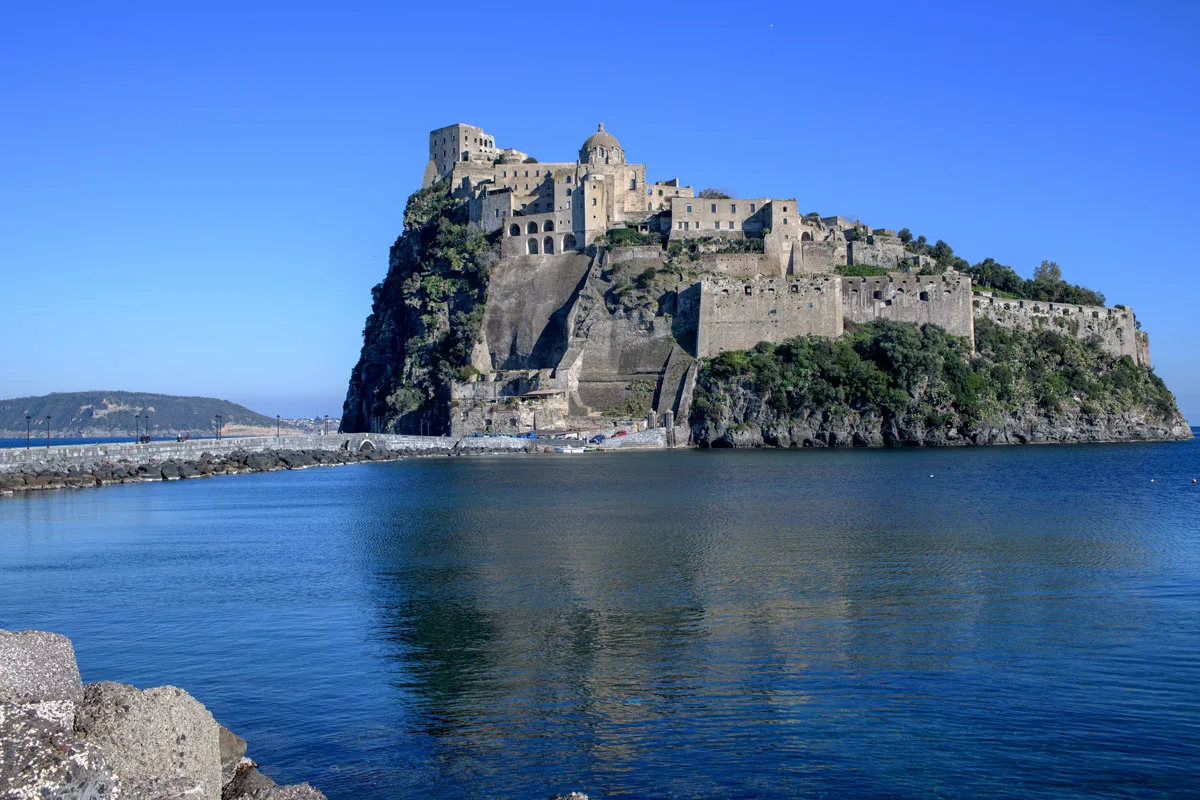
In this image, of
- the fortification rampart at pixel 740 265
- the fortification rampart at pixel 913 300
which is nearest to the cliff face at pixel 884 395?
the fortification rampart at pixel 913 300

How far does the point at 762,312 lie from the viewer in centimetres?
6644

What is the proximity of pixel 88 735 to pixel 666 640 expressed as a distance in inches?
353

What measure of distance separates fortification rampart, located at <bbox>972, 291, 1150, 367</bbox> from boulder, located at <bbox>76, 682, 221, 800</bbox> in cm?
6738

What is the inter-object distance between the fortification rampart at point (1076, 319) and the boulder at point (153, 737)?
67378mm

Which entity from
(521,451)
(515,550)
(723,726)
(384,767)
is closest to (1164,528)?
(515,550)

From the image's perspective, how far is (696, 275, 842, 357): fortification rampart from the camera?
217 ft

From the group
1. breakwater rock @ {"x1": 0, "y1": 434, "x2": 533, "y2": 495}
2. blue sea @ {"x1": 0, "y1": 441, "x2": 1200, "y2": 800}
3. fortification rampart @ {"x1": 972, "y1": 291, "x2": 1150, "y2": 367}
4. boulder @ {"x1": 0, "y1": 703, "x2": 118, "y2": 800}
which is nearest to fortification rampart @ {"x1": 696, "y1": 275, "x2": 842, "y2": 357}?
fortification rampart @ {"x1": 972, "y1": 291, "x2": 1150, "y2": 367}

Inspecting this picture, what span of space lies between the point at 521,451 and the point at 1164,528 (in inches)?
1659

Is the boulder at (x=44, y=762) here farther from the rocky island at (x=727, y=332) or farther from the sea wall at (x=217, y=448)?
the rocky island at (x=727, y=332)

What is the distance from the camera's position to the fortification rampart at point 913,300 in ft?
218

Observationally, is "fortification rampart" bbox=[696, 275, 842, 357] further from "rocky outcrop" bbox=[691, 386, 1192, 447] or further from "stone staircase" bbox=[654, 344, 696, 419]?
"rocky outcrop" bbox=[691, 386, 1192, 447]

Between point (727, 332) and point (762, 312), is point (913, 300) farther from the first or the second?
point (727, 332)

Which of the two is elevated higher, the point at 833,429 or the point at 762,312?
the point at 762,312

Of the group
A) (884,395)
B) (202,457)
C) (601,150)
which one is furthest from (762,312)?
(202,457)
